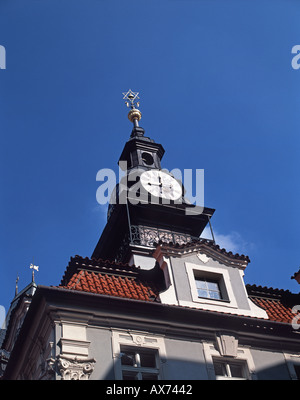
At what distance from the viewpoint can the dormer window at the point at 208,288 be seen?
16.9 m

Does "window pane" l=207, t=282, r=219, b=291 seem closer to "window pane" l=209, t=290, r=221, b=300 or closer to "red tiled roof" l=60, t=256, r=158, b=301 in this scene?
"window pane" l=209, t=290, r=221, b=300

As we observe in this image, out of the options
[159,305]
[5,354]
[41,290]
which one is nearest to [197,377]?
[159,305]

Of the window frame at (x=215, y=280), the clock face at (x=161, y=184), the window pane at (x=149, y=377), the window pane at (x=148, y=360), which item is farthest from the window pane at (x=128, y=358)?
the clock face at (x=161, y=184)

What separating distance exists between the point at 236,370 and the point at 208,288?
273cm

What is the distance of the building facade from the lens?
14.0 metres

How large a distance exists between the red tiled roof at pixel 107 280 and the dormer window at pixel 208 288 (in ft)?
4.45

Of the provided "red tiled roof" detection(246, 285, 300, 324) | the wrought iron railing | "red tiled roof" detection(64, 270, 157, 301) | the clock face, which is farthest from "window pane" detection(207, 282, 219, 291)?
the clock face

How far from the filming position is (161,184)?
2902 centimetres

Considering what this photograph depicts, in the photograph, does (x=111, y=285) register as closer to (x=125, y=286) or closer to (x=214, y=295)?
(x=125, y=286)

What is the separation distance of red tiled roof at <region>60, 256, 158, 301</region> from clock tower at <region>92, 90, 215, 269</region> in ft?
15.2

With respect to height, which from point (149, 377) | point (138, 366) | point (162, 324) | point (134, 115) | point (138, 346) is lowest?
point (149, 377)

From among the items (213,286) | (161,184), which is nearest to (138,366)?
(213,286)

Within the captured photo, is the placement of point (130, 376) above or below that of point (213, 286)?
below
